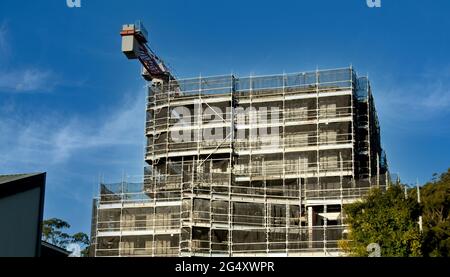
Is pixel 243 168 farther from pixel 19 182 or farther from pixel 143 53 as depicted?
pixel 19 182

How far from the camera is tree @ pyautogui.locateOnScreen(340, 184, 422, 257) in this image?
44125mm

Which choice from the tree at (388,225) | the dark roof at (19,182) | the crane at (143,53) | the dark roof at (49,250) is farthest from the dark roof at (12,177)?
the crane at (143,53)

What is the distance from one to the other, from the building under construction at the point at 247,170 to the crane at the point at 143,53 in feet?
4.30

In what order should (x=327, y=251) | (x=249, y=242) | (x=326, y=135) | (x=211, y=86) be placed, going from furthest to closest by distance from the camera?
Result: 1. (x=211, y=86)
2. (x=326, y=135)
3. (x=249, y=242)
4. (x=327, y=251)

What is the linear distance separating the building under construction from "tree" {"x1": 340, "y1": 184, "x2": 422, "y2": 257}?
1139cm

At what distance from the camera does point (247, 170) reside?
71062 mm

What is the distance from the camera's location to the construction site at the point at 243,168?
62.8 metres

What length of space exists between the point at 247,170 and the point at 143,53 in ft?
58.9

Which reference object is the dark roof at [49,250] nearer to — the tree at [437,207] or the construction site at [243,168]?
the construction site at [243,168]

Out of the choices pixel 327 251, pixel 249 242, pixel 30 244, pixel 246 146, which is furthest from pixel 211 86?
pixel 30 244

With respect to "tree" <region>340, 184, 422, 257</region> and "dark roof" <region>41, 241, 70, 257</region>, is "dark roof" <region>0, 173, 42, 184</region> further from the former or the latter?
"tree" <region>340, 184, 422, 257</region>

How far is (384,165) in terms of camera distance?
81625mm
